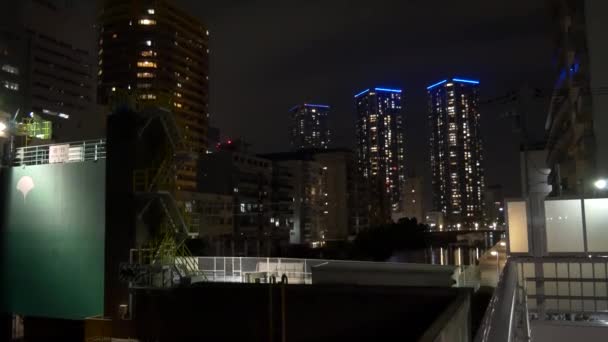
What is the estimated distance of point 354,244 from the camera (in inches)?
3076

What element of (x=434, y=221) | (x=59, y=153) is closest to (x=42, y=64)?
(x=59, y=153)

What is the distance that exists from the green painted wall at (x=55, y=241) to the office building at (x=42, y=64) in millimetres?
66962

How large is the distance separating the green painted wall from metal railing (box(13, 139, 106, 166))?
70cm

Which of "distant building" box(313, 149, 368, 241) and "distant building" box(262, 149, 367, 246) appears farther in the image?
"distant building" box(313, 149, 368, 241)

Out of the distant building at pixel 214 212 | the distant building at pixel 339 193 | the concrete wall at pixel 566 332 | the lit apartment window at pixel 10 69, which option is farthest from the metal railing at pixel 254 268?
the distant building at pixel 339 193

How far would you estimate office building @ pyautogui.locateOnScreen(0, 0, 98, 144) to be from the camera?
85375mm

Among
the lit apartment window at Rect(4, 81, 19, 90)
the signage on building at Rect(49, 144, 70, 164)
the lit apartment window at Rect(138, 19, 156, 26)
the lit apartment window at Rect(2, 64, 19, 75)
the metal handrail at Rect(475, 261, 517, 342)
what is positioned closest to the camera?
the metal handrail at Rect(475, 261, 517, 342)

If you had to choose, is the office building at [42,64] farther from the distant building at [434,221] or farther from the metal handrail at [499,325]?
the distant building at [434,221]

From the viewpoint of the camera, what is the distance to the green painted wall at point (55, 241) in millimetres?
17094

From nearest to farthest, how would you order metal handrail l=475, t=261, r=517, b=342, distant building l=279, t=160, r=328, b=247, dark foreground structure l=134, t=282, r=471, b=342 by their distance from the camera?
metal handrail l=475, t=261, r=517, b=342 → dark foreground structure l=134, t=282, r=471, b=342 → distant building l=279, t=160, r=328, b=247

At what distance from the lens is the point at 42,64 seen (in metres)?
92.8

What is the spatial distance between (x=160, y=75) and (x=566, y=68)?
96798 millimetres

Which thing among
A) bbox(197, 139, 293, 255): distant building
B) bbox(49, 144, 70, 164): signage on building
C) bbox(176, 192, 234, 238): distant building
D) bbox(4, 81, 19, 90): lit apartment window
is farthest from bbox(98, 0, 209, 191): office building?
bbox(49, 144, 70, 164): signage on building

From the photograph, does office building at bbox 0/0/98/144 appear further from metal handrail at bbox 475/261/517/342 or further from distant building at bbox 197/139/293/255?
metal handrail at bbox 475/261/517/342
